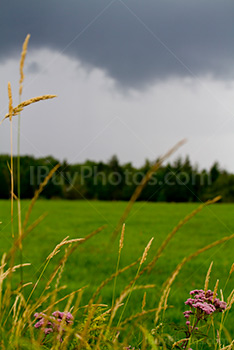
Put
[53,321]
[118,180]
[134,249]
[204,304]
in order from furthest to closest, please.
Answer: [118,180] → [134,249] → [204,304] → [53,321]

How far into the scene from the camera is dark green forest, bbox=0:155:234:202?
83.1 ft

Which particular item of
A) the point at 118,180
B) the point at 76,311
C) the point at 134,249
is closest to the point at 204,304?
the point at 76,311

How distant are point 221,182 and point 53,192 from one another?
15.2 m

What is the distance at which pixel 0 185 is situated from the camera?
33.9 metres

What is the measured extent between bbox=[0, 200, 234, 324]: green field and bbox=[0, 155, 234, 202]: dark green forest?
2.38 m

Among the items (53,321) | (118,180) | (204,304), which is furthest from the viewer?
(118,180)

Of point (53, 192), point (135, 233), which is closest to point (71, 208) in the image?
point (53, 192)

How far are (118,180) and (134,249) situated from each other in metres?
15.6

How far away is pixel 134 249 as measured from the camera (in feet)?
39.5

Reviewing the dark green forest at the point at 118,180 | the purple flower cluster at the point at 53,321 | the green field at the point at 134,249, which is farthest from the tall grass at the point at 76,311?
the dark green forest at the point at 118,180

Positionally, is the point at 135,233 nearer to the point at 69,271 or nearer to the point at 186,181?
the point at 69,271

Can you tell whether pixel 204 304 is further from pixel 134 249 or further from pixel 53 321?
pixel 134 249

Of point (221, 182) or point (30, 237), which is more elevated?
point (221, 182)

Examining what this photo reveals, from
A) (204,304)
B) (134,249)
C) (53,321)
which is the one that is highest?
(53,321)
